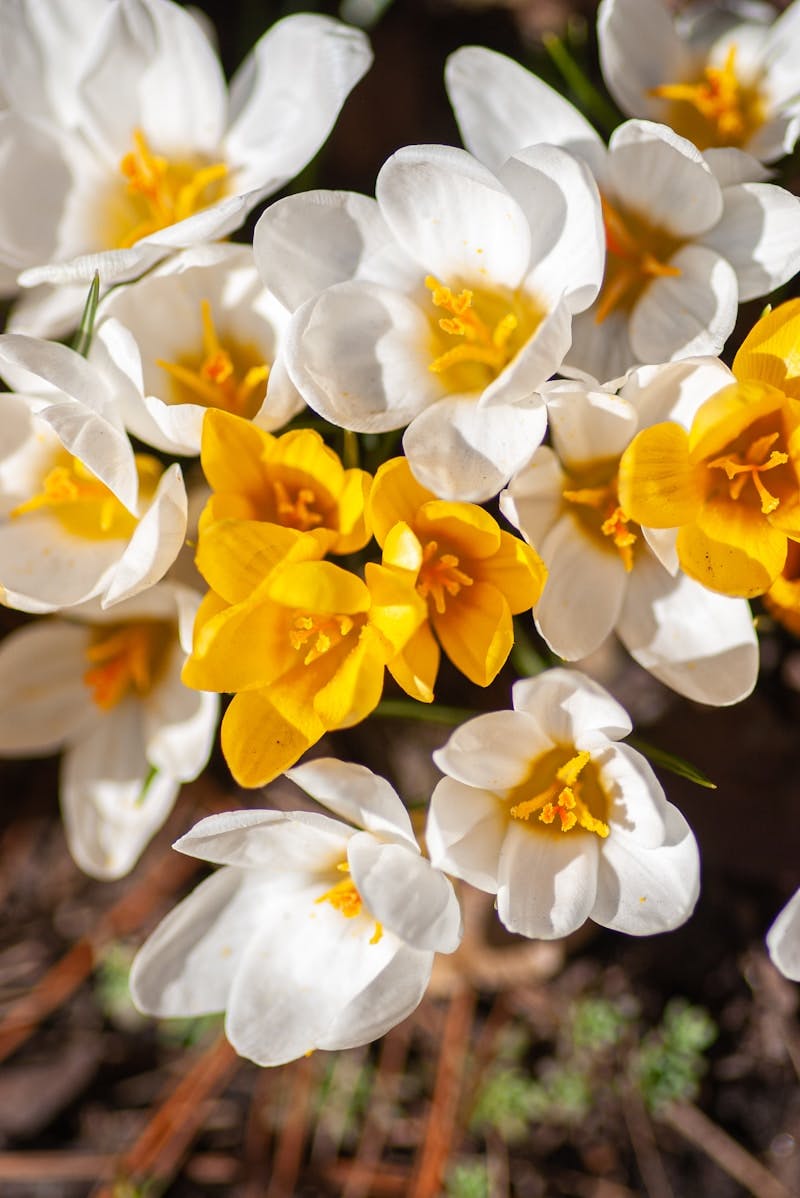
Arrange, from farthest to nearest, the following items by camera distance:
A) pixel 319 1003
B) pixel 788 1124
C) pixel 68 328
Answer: pixel 788 1124 < pixel 68 328 < pixel 319 1003

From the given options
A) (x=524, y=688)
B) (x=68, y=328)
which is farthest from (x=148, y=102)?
(x=524, y=688)

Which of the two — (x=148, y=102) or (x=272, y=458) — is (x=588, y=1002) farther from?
(x=148, y=102)

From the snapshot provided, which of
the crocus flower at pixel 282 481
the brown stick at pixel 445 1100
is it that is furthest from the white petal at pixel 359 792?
the brown stick at pixel 445 1100

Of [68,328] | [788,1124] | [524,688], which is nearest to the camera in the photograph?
[524,688]

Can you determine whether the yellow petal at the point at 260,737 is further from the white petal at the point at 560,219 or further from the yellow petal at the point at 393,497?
the white petal at the point at 560,219

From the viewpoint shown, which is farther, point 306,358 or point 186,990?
point 186,990

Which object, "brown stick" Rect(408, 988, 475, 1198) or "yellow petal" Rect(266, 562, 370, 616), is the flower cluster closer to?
"yellow petal" Rect(266, 562, 370, 616)
